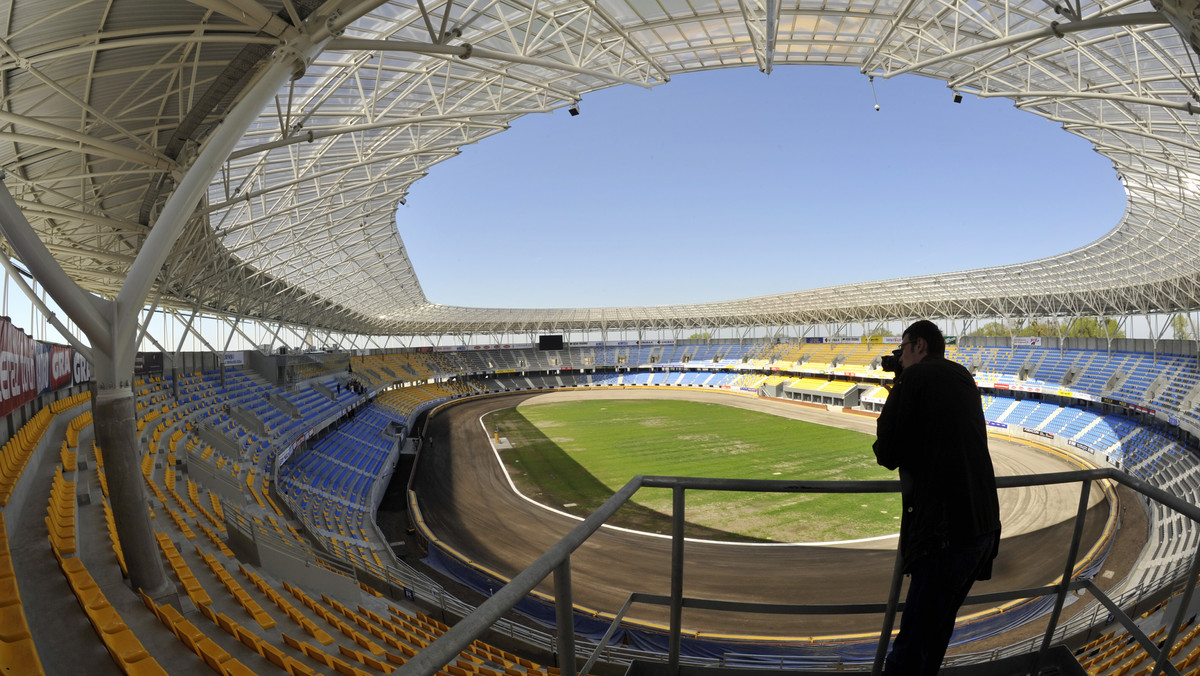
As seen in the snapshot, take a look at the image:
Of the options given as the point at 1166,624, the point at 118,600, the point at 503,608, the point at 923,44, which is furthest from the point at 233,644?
the point at 923,44

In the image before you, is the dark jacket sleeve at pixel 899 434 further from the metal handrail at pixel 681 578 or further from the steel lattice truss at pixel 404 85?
the steel lattice truss at pixel 404 85

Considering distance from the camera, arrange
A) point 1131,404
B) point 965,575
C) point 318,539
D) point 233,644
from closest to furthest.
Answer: point 965,575
point 233,644
point 318,539
point 1131,404

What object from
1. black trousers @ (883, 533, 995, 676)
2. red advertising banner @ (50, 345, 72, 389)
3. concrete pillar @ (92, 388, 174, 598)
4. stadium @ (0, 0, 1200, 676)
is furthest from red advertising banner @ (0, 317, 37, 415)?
black trousers @ (883, 533, 995, 676)

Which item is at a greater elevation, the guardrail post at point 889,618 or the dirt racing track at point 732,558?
the guardrail post at point 889,618

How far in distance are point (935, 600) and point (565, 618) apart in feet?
5.77

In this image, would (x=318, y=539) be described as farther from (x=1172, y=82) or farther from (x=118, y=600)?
(x=1172, y=82)

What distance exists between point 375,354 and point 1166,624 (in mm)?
68610

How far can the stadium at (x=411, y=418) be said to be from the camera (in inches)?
221

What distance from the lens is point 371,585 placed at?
1270 cm

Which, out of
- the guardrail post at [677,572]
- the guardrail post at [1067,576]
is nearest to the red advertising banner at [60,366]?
the guardrail post at [677,572]

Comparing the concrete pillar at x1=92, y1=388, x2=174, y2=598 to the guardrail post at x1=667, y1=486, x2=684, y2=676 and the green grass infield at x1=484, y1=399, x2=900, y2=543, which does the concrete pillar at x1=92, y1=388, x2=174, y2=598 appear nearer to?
the guardrail post at x1=667, y1=486, x2=684, y2=676

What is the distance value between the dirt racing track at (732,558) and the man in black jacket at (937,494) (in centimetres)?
839

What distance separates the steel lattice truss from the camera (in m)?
9.12

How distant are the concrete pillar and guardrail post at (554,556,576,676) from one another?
7610 millimetres
